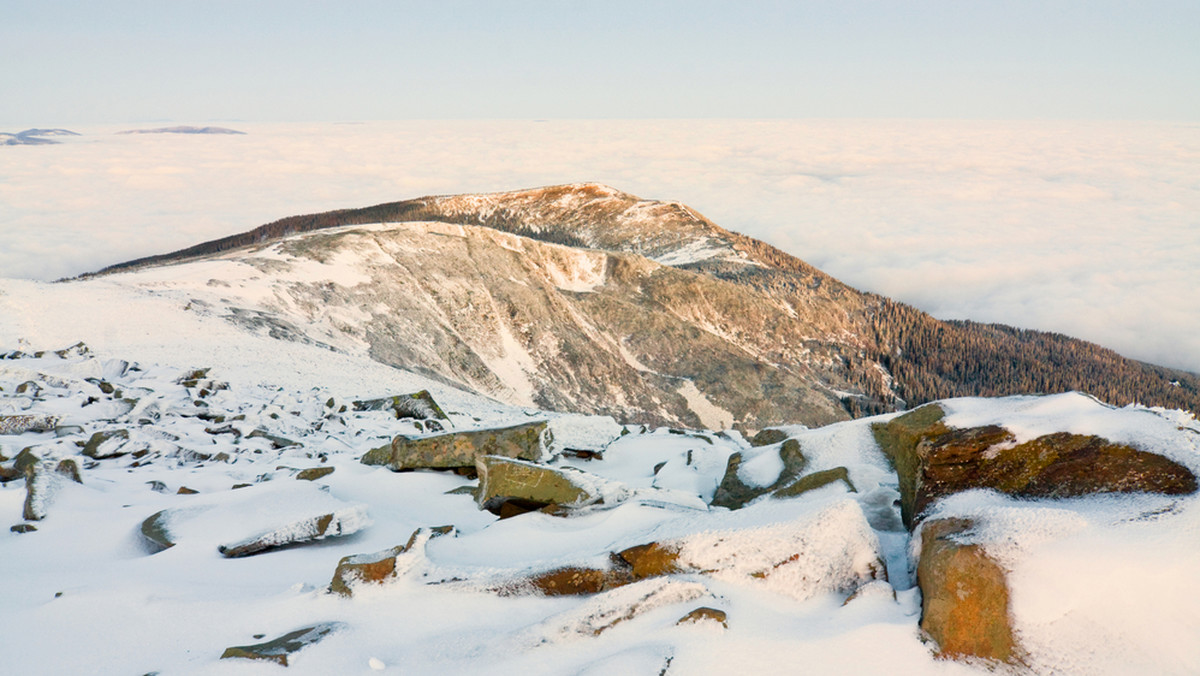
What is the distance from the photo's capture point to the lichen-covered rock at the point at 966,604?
5098mm

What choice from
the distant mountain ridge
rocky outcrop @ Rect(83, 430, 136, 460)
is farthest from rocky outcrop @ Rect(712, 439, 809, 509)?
the distant mountain ridge

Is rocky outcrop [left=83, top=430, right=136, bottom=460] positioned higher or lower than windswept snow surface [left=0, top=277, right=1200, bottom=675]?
lower

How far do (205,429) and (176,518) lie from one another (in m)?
7.31

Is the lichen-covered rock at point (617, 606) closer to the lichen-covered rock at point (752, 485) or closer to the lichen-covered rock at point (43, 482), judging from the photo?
the lichen-covered rock at point (752, 485)

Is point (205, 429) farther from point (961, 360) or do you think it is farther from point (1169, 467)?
point (961, 360)

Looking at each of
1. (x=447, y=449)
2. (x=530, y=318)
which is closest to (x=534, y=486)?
(x=447, y=449)

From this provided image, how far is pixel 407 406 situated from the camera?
1997 centimetres

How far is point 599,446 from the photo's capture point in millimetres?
15852

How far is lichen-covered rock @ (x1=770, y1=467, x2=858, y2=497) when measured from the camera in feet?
32.0

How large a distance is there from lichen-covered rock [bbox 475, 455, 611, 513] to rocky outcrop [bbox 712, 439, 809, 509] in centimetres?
270

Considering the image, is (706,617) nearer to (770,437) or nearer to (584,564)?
(584,564)

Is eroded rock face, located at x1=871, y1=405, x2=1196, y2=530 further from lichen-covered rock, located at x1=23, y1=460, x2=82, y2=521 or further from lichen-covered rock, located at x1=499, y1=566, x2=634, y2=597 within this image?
lichen-covered rock, located at x1=23, y1=460, x2=82, y2=521

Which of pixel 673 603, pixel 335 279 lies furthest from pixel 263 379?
pixel 335 279

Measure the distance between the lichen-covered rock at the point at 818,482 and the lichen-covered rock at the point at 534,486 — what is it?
2856mm
